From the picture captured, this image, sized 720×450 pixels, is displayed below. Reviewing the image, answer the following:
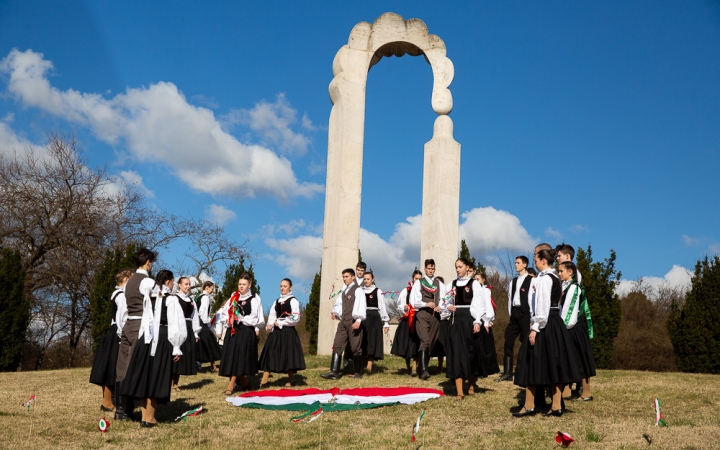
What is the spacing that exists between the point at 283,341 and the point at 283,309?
1.67 feet

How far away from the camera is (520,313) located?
1047 cm

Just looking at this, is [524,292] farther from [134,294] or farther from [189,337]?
[134,294]

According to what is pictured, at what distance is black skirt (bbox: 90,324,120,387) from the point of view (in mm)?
8742

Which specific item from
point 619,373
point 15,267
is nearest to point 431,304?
point 619,373

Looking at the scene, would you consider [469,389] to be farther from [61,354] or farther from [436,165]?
[61,354]

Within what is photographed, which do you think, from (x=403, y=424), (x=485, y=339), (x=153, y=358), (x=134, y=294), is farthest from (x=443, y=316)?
(x=134, y=294)

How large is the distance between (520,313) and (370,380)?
2706 millimetres

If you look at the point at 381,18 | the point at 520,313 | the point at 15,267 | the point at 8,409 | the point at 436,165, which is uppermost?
the point at 381,18

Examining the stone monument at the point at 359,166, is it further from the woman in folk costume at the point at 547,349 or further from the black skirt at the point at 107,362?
the woman in folk costume at the point at 547,349

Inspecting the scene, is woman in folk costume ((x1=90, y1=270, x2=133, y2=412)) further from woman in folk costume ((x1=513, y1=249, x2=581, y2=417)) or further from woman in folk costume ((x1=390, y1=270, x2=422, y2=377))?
woman in folk costume ((x1=513, y1=249, x2=581, y2=417))

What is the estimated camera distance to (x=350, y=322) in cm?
1128

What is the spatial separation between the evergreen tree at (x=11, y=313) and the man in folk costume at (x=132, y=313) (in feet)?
39.7

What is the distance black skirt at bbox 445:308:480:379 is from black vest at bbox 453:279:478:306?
113 millimetres

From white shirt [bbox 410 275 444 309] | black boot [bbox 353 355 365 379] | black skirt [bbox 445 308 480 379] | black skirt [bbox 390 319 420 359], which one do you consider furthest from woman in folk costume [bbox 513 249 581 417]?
black boot [bbox 353 355 365 379]
